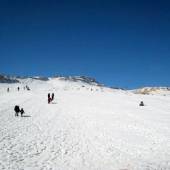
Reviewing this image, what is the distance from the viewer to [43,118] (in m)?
30.9

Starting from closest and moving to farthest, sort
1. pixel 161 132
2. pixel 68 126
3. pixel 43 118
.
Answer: pixel 161 132 → pixel 68 126 → pixel 43 118

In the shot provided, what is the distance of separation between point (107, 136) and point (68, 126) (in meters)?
5.22

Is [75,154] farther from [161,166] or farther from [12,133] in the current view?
[12,133]

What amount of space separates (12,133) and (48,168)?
8.32 meters

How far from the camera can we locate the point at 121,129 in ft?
84.7

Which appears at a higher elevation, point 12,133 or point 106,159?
point 12,133

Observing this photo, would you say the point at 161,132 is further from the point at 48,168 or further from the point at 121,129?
the point at 48,168

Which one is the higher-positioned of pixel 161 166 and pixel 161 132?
pixel 161 132

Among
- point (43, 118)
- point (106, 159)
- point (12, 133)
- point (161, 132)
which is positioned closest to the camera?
point (106, 159)

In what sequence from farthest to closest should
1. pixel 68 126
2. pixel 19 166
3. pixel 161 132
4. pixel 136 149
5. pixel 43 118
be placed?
pixel 43 118 → pixel 68 126 → pixel 161 132 → pixel 136 149 → pixel 19 166

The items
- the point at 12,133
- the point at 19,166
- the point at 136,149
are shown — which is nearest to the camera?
the point at 19,166

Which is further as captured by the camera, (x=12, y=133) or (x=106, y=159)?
(x=12, y=133)

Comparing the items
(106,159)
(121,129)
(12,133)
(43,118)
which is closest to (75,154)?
(106,159)

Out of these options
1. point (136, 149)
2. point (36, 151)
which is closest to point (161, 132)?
point (136, 149)
